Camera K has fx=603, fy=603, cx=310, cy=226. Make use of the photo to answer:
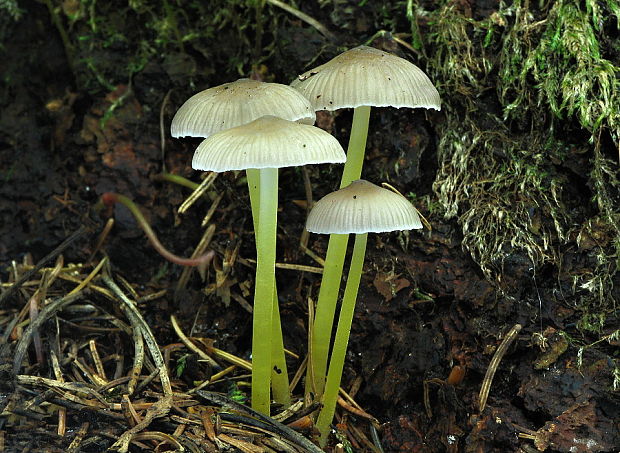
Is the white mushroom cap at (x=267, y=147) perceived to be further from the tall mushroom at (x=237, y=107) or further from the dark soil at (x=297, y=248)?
the dark soil at (x=297, y=248)

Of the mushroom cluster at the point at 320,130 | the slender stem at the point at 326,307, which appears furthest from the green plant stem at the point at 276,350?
the slender stem at the point at 326,307

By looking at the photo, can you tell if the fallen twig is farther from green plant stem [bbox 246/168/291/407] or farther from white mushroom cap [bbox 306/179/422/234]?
green plant stem [bbox 246/168/291/407]

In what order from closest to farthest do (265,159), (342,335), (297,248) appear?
1. (265,159)
2. (342,335)
3. (297,248)

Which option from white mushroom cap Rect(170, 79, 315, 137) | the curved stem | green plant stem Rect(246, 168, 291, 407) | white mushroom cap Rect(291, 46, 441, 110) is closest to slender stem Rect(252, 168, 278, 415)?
green plant stem Rect(246, 168, 291, 407)

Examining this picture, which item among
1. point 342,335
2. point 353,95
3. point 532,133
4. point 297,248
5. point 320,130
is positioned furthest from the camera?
point 297,248

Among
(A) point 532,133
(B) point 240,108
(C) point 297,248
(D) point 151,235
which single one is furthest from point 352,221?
(D) point 151,235

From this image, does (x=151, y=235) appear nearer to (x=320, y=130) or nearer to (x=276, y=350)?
(x=276, y=350)

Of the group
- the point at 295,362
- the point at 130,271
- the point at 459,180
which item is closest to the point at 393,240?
the point at 459,180
